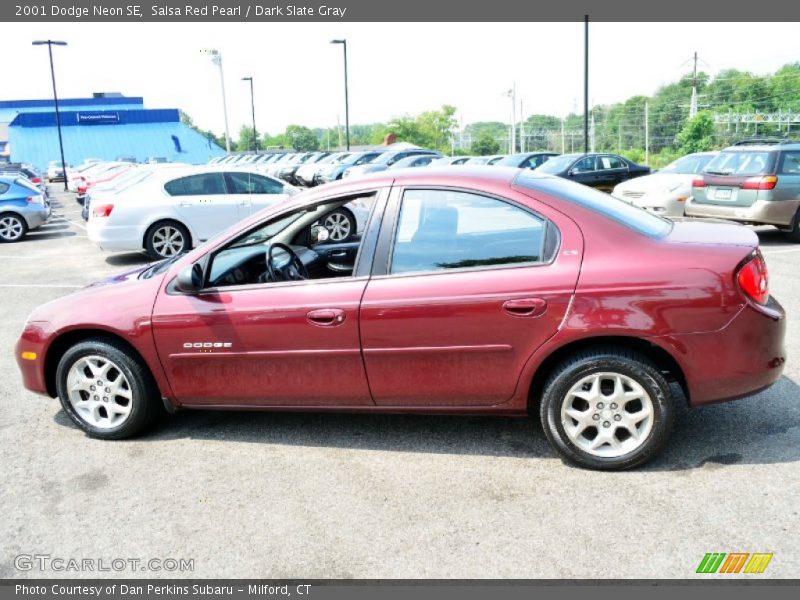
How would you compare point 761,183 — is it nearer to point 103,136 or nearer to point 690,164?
point 690,164

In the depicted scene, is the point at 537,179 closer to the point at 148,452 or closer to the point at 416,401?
the point at 416,401

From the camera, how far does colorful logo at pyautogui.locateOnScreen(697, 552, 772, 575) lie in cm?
298

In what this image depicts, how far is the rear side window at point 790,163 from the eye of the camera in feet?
36.0

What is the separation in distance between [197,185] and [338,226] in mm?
7744

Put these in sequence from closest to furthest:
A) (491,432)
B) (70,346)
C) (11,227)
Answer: (491,432) → (70,346) → (11,227)

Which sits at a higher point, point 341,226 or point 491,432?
point 341,226

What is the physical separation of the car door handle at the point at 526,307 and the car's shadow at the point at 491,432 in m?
0.90

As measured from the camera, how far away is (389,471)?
400 centimetres

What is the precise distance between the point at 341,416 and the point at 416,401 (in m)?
0.96

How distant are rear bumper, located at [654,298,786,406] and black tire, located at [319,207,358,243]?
2.41 meters

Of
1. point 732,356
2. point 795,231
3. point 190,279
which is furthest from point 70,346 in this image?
point 795,231

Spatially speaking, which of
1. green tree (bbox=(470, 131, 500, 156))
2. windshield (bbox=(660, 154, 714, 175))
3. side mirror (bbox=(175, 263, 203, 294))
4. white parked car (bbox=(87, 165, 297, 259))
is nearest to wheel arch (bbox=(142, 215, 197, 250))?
white parked car (bbox=(87, 165, 297, 259))

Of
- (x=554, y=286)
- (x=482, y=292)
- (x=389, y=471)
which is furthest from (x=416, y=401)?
(x=554, y=286)
